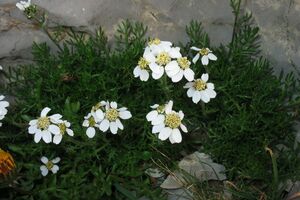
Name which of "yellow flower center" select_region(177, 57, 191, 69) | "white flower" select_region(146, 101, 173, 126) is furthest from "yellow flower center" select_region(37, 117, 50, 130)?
"yellow flower center" select_region(177, 57, 191, 69)

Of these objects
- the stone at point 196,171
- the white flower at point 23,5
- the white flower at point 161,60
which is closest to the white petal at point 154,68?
the white flower at point 161,60

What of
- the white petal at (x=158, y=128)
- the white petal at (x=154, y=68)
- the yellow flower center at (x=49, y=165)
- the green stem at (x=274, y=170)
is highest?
the white petal at (x=154, y=68)

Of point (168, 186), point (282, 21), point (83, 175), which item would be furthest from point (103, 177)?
point (282, 21)

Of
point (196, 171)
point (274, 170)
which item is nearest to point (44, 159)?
point (196, 171)

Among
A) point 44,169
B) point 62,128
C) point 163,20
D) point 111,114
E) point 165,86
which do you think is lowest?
point 44,169

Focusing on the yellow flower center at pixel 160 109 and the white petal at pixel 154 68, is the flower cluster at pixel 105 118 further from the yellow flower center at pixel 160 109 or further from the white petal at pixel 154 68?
the white petal at pixel 154 68

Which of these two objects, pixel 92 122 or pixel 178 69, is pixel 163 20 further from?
pixel 92 122
